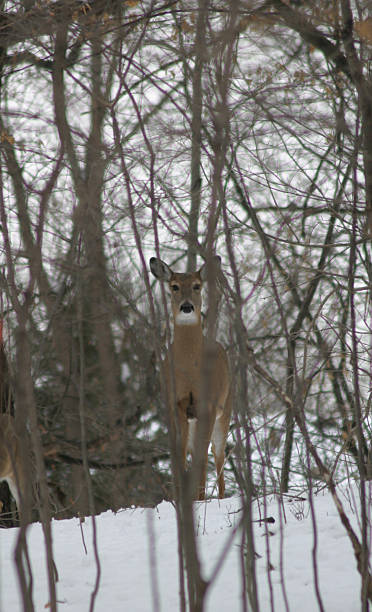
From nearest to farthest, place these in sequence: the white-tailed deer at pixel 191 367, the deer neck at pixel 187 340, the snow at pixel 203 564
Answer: the snow at pixel 203 564 → the white-tailed deer at pixel 191 367 → the deer neck at pixel 187 340

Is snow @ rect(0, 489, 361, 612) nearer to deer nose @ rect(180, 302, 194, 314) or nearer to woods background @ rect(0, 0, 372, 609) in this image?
woods background @ rect(0, 0, 372, 609)

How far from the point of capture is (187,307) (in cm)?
800

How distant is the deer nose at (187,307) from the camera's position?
7988mm

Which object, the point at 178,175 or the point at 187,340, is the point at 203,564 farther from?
the point at 187,340

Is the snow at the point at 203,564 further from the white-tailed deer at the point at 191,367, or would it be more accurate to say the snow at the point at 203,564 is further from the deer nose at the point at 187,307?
the deer nose at the point at 187,307

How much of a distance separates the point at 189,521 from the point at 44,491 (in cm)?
94

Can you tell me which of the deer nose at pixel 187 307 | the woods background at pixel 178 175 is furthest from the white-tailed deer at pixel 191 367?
the woods background at pixel 178 175

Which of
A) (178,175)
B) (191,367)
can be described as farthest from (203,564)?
(191,367)

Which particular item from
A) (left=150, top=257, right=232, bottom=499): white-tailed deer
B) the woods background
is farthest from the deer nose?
the woods background

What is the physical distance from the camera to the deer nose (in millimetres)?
7988

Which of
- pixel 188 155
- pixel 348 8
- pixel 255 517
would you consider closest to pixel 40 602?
pixel 255 517

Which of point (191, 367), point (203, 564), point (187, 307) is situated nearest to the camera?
point (203, 564)

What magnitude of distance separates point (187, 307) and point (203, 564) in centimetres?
372

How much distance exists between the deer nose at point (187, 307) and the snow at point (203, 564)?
221 centimetres
